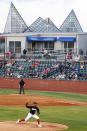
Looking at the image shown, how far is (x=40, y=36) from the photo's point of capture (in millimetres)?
67250

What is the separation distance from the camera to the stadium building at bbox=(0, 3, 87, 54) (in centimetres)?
6394

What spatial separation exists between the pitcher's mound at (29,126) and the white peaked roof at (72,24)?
163ft

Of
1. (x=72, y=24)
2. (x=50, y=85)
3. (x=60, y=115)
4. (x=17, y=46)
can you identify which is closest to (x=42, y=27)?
(x=72, y=24)

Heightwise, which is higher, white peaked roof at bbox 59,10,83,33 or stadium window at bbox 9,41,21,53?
white peaked roof at bbox 59,10,83,33

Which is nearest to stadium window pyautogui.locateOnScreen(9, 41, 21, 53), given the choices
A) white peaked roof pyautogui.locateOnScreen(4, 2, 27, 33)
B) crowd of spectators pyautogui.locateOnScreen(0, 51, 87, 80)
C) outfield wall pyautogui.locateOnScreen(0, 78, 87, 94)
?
crowd of spectators pyautogui.locateOnScreen(0, 51, 87, 80)

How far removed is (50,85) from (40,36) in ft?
48.5

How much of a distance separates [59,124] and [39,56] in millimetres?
32914

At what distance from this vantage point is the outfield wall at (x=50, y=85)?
5178 cm

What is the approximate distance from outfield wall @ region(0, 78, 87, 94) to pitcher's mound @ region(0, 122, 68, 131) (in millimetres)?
25523

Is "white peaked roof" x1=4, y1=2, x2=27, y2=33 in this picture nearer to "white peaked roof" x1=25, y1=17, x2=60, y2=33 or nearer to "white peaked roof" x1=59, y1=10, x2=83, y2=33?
"white peaked roof" x1=25, y1=17, x2=60, y2=33

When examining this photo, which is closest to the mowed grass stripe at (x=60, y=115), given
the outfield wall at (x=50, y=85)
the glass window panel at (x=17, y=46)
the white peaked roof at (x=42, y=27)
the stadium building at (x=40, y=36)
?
the outfield wall at (x=50, y=85)

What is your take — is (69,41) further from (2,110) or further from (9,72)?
(2,110)

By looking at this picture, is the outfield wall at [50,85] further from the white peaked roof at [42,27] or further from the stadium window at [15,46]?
the white peaked roof at [42,27]

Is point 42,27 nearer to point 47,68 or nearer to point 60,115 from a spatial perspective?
point 47,68
